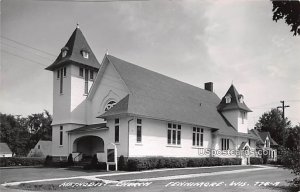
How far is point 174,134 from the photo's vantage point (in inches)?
1391

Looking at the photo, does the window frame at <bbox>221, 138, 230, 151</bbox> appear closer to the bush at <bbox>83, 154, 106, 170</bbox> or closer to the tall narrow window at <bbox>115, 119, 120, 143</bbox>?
the tall narrow window at <bbox>115, 119, 120, 143</bbox>

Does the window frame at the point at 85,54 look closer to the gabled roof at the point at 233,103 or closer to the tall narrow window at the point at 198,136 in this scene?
the tall narrow window at the point at 198,136

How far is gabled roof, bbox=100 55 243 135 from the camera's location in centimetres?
3146

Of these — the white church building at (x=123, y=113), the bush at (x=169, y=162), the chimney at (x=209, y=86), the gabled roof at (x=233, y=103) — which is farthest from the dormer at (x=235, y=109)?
the bush at (x=169, y=162)

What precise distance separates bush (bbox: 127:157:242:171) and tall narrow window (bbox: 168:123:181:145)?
1884 mm

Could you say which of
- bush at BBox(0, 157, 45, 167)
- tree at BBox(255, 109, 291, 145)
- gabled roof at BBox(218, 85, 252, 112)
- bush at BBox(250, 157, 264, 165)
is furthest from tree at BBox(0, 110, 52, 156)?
bush at BBox(250, 157, 264, 165)

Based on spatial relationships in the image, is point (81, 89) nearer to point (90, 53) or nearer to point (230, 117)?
point (90, 53)

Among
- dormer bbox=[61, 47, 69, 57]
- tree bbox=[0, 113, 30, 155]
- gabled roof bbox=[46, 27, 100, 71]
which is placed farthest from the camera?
tree bbox=[0, 113, 30, 155]

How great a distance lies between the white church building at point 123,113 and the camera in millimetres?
31203

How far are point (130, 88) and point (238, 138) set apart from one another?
65.9ft

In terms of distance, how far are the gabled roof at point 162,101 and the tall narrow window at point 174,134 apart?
2.86 feet

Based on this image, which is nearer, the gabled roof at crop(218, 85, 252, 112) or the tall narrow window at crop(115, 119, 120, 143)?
the tall narrow window at crop(115, 119, 120, 143)

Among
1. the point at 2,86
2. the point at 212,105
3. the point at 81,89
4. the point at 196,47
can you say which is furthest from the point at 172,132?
the point at 2,86

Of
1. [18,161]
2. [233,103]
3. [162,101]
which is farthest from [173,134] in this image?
[18,161]
